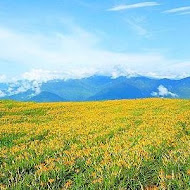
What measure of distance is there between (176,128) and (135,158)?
27.0ft

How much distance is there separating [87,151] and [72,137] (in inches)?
167

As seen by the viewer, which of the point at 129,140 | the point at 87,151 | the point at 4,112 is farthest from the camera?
the point at 4,112

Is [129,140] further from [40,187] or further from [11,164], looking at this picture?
[40,187]

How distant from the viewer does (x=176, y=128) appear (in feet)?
61.1

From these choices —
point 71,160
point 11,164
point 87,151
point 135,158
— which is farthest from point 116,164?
point 11,164

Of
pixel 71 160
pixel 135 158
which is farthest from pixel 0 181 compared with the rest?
pixel 135 158

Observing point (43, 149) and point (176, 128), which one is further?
point (176, 128)

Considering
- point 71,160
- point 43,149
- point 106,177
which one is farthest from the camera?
point 43,149

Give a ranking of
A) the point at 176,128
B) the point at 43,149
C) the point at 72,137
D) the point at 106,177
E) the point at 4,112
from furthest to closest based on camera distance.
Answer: the point at 4,112, the point at 176,128, the point at 72,137, the point at 43,149, the point at 106,177

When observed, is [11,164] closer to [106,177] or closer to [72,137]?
[106,177]

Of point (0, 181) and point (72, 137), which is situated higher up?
point (72, 137)

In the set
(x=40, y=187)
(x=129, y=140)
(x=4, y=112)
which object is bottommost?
(x=40, y=187)

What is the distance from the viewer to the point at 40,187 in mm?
9234

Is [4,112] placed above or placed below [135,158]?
above
